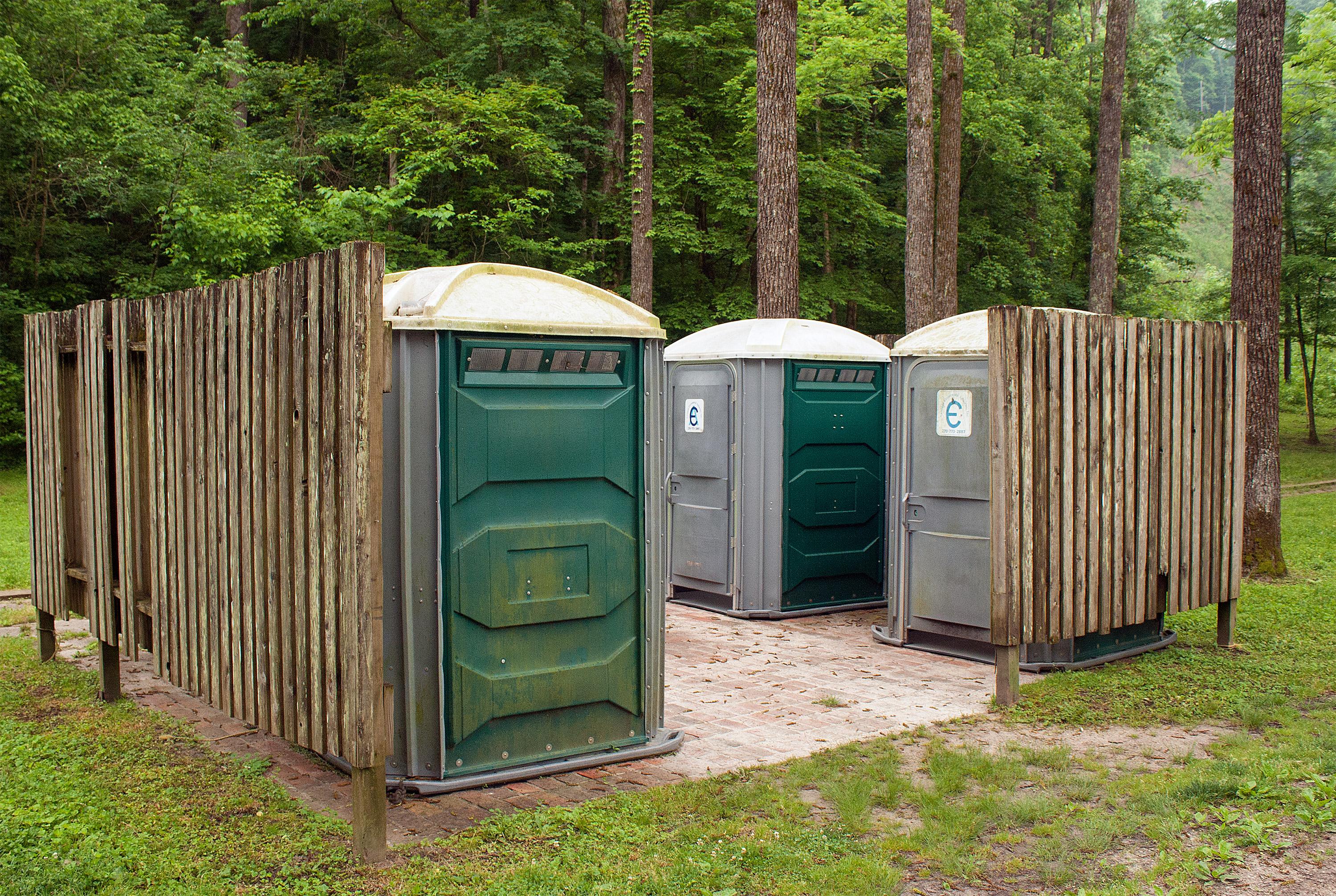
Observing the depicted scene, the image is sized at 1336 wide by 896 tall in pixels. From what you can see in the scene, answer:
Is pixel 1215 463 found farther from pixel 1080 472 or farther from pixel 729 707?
pixel 729 707

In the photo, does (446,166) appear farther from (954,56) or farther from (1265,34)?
(1265,34)

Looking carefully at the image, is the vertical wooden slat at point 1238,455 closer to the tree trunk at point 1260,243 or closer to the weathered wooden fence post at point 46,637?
the tree trunk at point 1260,243

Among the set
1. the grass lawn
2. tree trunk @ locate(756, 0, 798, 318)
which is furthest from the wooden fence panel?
tree trunk @ locate(756, 0, 798, 318)

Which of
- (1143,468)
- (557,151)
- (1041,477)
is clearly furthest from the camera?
(557,151)

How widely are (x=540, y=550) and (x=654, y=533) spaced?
64 cm

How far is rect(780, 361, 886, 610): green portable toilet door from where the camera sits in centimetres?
847

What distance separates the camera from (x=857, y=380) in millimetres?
8766

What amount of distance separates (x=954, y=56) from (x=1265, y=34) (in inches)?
349

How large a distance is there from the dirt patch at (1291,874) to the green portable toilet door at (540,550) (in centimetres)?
252

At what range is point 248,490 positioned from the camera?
4223mm

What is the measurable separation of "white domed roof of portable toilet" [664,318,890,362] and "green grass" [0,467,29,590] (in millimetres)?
6045

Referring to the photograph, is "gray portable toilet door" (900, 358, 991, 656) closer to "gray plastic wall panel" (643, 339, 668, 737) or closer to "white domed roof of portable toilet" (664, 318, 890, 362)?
"white domed roof of portable toilet" (664, 318, 890, 362)

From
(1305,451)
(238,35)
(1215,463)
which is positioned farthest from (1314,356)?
(238,35)

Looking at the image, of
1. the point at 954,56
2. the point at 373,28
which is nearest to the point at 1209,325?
the point at 954,56
